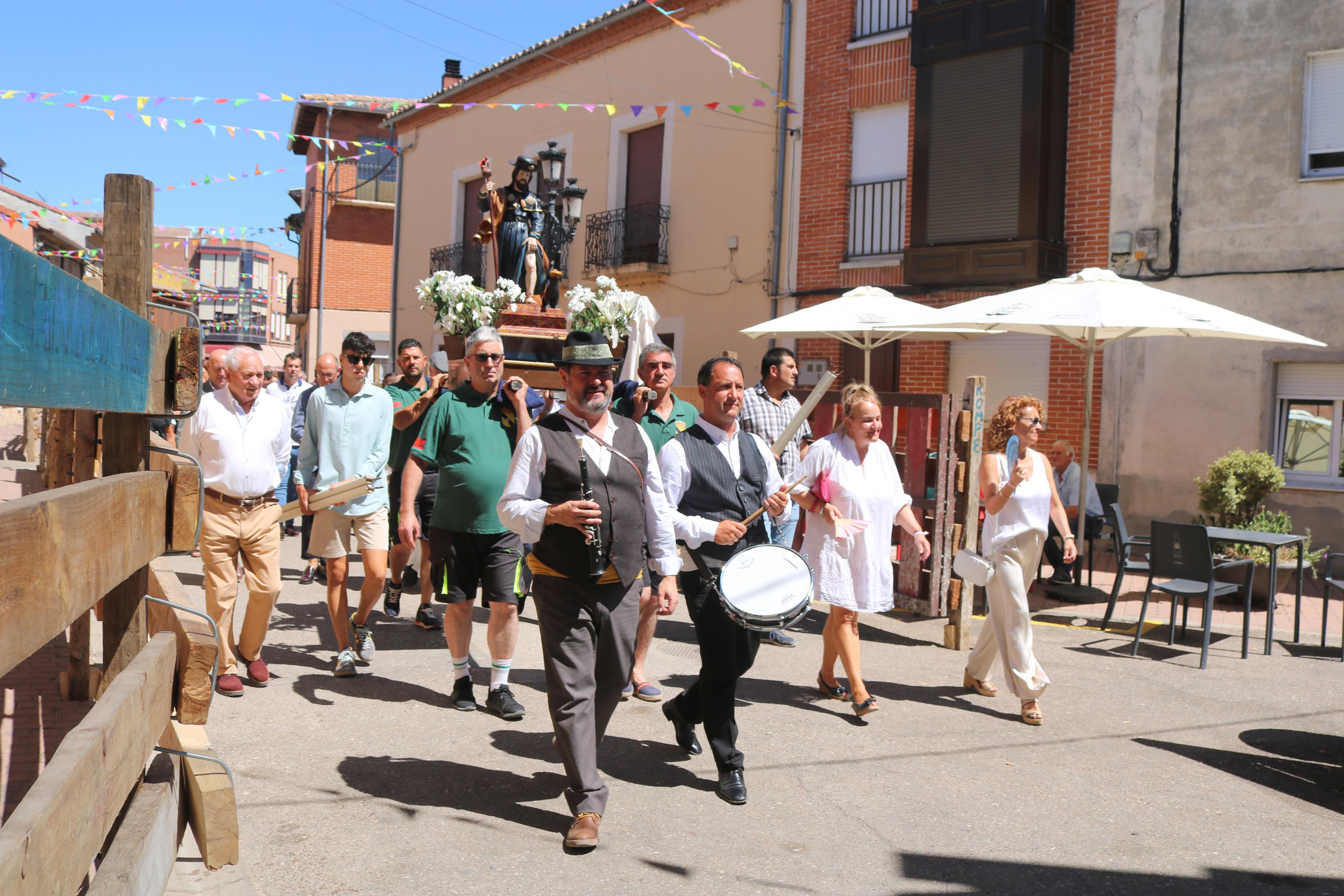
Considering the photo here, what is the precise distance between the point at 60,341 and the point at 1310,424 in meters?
13.8

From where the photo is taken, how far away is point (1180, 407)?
13.5 metres

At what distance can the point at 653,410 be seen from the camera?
7168 millimetres

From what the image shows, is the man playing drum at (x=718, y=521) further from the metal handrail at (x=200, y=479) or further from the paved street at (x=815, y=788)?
the metal handrail at (x=200, y=479)

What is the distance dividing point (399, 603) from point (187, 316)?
6040 millimetres

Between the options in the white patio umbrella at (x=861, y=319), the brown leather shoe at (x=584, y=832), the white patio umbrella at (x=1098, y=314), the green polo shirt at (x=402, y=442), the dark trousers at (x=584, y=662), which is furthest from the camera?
the white patio umbrella at (x=861, y=319)

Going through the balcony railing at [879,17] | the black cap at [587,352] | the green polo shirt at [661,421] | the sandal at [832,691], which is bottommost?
the sandal at [832,691]

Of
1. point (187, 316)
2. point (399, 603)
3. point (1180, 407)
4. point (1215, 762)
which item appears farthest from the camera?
point (1180, 407)

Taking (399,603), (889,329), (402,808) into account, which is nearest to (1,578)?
(402,808)

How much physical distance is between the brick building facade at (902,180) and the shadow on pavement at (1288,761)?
8.32 meters

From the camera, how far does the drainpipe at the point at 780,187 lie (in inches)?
709

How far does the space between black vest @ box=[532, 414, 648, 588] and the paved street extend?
40.9 inches

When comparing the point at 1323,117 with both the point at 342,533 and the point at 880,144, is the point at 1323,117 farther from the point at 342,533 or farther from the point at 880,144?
the point at 342,533

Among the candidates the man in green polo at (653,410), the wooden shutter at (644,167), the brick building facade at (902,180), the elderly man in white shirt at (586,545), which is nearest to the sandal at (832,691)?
the man in green polo at (653,410)

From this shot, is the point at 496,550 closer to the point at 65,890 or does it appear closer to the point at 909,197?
the point at 65,890
